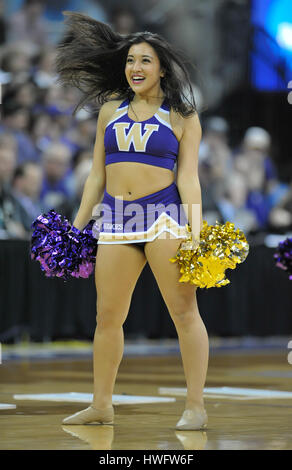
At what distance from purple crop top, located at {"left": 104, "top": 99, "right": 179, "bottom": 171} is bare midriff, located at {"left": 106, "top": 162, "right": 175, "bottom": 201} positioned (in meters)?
0.03

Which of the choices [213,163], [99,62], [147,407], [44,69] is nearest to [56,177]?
[44,69]

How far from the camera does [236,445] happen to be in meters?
4.54

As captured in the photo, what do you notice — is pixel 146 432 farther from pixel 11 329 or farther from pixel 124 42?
pixel 11 329

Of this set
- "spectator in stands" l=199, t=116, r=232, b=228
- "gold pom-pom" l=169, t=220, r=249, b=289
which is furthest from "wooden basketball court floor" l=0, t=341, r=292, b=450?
"spectator in stands" l=199, t=116, r=232, b=228

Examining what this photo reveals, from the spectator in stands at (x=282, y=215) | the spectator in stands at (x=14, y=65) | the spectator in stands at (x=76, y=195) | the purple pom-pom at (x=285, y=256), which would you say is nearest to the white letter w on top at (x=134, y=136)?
the purple pom-pom at (x=285, y=256)

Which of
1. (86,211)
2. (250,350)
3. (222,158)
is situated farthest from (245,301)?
(86,211)

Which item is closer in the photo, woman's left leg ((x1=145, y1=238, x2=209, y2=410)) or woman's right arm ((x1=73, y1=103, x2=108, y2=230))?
woman's left leg ((x1=145, y1=238, x2=209, y2=410))

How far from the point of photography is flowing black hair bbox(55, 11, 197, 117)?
5445mm

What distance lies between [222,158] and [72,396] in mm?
8128

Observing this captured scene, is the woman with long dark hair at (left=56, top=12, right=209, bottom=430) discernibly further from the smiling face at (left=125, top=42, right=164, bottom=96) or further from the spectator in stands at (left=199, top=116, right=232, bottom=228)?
the spectator in stands at (left=199, top=116, right=232, bottom=228)

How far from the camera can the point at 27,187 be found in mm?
11438

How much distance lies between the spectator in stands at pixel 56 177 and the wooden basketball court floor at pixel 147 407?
1.93 m

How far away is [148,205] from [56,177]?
687 centimetres

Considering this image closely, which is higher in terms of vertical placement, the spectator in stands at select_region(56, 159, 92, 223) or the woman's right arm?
the spectator in stands at select_region(56, 159, 92, 223)
